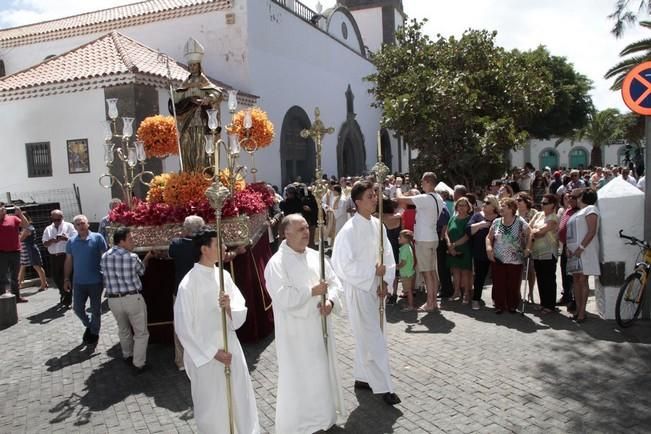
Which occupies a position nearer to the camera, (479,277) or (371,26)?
(479,277)

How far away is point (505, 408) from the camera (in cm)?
489

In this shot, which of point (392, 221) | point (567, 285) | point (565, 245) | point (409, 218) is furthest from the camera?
point (409, 218)

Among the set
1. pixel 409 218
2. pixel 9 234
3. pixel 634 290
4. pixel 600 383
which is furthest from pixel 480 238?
pixel 9 234

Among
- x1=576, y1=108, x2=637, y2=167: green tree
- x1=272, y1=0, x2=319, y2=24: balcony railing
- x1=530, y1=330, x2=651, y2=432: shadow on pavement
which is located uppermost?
x1=272, y1=0, x2=319, y2=24: balcony railing

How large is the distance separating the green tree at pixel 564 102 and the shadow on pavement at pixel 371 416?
127 ft

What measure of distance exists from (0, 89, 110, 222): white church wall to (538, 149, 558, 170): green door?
2115 inches

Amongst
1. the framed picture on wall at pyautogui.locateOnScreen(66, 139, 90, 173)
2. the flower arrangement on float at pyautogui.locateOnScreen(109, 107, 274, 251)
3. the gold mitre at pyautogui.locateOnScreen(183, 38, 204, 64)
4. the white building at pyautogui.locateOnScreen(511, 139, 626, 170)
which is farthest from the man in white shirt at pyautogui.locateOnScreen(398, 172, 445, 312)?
the white building at pyautogui.locateOnScreen(511, 139, 626, 170)

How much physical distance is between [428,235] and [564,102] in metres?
37.5

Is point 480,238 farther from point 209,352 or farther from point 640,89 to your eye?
point 209,352

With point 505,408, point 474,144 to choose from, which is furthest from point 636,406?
point 474,144

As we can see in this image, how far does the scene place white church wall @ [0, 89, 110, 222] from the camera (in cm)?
1502

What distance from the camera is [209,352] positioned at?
399 cm

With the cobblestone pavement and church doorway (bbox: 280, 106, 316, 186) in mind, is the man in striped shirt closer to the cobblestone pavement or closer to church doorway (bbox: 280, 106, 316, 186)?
the cobblestone pavement

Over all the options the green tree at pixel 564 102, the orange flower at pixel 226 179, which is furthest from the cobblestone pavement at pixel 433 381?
the green tree at pixel 564 102
